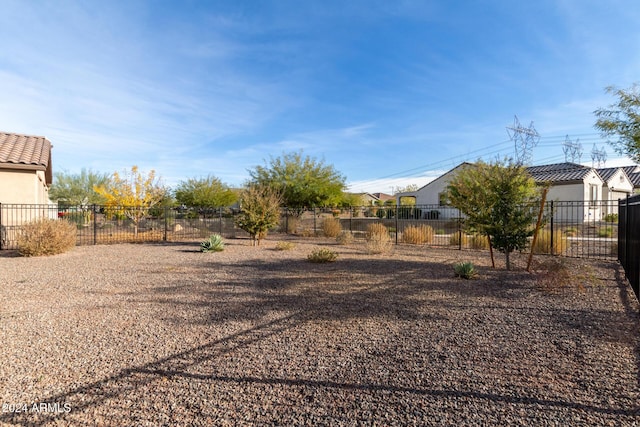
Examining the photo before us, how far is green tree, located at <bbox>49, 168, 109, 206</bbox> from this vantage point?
32.7 meters

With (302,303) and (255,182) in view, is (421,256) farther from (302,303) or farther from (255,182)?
(255,182)

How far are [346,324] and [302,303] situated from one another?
131cm

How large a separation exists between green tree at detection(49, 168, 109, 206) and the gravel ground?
96.0ft

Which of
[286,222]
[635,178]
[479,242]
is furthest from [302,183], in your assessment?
[635,178]

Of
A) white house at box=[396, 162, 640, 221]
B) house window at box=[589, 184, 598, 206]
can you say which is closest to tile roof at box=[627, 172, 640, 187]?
white house at box=[396, 162, 640, 221]

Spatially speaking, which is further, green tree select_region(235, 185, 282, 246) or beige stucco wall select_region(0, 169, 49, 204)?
green tree select_region(235, 185, 282, 246)

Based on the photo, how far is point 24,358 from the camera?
152 inches

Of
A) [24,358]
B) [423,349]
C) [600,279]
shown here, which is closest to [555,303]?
[600,279]

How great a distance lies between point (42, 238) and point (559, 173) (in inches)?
1320

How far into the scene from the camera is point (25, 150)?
14.9 meters

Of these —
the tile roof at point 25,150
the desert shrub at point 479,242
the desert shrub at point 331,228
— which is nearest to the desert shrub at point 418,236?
the desert shrub at point 479,242

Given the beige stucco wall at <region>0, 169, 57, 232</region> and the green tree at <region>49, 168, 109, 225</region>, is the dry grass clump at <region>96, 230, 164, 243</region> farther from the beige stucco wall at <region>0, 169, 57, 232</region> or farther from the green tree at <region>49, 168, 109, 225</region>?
the green tree at <region>49, 168, 109, 225</region>

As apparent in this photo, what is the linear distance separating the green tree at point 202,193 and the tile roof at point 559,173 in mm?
28333

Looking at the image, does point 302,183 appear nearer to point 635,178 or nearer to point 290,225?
point 290,225
